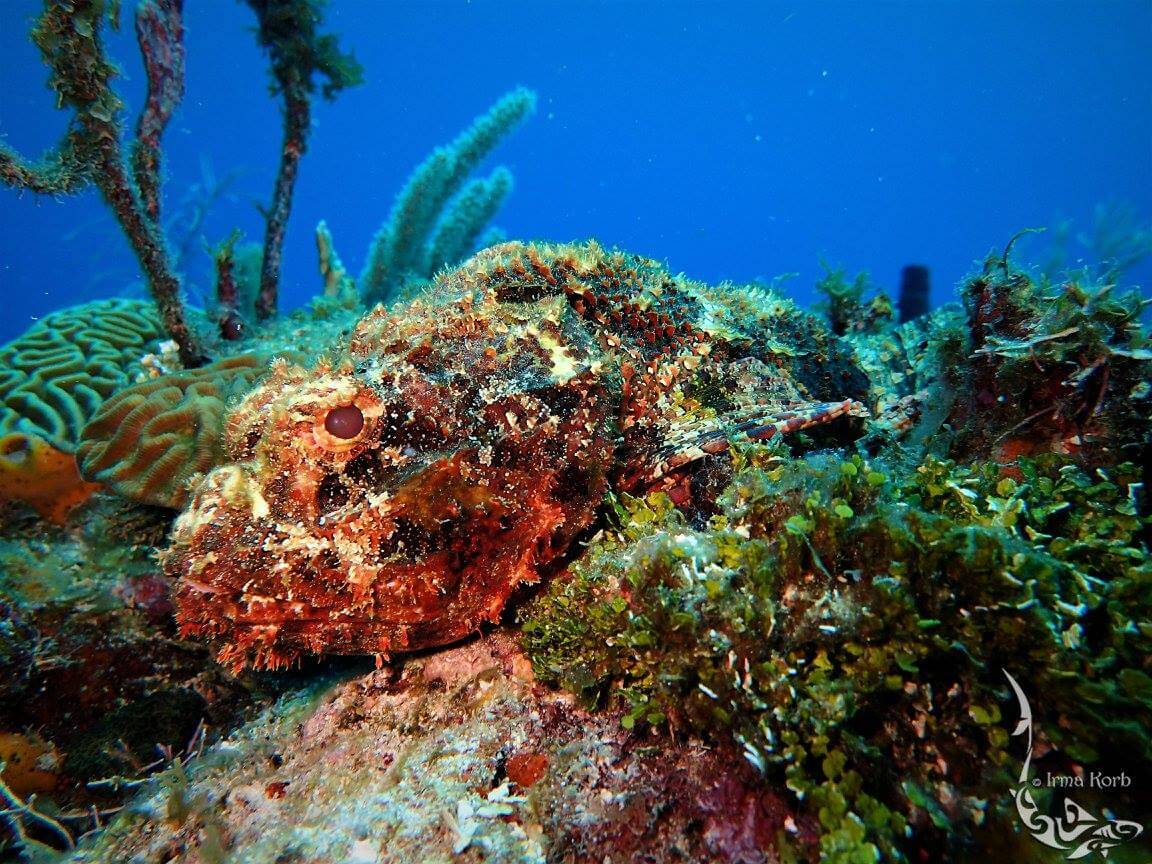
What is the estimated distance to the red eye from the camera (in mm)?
3020

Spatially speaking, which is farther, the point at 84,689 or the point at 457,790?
the point at 84,689

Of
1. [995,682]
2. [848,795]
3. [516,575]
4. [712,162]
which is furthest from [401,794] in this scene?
[712,162]

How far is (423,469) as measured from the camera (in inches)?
120

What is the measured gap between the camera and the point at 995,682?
2154 mm

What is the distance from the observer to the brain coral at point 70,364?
656 centimetres

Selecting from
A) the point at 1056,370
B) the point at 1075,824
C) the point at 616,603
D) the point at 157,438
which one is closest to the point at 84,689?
the point at 157,438

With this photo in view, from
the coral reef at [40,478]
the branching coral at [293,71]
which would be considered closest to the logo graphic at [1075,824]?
the coral reef at [40,478]

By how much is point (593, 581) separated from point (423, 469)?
3.83ft

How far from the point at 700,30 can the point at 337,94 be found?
228 meters

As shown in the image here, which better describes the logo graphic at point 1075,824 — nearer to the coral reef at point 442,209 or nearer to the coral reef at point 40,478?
the coral reef at point 40,478

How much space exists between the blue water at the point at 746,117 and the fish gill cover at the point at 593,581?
143074 mm

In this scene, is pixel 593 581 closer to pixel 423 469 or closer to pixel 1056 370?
pixel 423 469

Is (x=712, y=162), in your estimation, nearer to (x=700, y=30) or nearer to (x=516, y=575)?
(x=700, y=30)

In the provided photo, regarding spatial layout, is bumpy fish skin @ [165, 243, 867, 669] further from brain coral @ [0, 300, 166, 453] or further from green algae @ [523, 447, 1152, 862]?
brain coral @ [0, 300, 166, 453]
